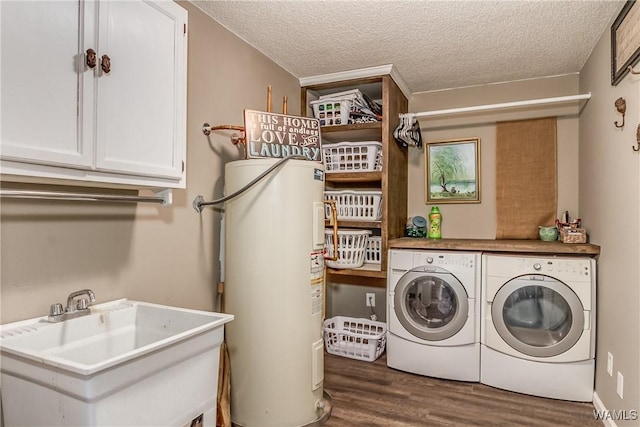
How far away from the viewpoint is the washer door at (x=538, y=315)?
2.50 metres

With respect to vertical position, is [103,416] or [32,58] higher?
[32,58]

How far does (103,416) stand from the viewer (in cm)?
112

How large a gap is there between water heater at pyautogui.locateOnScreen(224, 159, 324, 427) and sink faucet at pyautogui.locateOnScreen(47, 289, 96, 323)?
2.49 ft

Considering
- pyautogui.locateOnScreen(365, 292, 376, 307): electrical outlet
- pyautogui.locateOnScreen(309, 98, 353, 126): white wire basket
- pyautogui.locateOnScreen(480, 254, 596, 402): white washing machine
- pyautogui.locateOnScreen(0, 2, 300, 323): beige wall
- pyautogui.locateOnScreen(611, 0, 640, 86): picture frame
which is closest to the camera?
pyautogui.locateOnScreen(0, 2, 300, 323): beige wall

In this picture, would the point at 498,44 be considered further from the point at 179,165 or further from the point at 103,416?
the point at 103,416

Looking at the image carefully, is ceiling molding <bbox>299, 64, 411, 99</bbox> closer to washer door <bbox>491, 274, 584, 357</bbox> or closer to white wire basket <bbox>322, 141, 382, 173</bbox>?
white wire basket <bbox>322, 141, 382, 173</bbox>

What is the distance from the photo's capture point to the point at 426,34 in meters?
2.52

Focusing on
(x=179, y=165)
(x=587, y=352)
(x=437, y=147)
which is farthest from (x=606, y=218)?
(x=179, y=165)

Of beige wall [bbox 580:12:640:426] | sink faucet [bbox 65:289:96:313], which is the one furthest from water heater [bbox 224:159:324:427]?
beige wall [bbox 580:12:640:426]

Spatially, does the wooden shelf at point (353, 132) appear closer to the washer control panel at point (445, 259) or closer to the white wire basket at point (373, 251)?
the white wire basket at point (373, 251)

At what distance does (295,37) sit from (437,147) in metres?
1.74

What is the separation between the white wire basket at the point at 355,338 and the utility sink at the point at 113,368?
185cm

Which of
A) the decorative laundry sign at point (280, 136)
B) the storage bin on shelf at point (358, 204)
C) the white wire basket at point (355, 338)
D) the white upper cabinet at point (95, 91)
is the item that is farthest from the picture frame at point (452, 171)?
the white upper cabinet at point (95, 91)

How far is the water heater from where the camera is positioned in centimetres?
207
